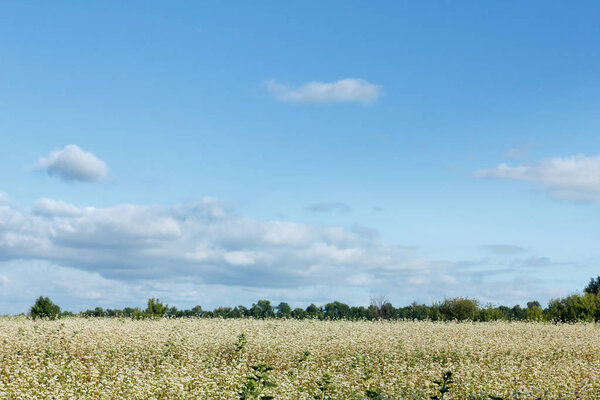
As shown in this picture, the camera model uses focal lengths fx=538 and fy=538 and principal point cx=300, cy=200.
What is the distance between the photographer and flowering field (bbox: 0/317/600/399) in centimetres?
1211

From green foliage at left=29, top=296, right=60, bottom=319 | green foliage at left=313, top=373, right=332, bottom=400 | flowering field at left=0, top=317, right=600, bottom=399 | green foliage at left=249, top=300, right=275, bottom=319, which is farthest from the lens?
green foliage at left=249, top=300, right=275, bottom=319

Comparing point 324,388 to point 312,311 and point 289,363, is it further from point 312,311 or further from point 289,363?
point 312,311

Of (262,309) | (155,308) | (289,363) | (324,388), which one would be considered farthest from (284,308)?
(324,388)

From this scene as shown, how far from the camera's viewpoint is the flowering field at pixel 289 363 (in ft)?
39.7

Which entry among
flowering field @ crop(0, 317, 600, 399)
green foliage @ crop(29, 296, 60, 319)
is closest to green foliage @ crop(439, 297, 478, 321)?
flowering field @ crop(0, 317, 600, 399)

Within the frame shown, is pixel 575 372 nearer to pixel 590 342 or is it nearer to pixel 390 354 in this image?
pixel 390 354

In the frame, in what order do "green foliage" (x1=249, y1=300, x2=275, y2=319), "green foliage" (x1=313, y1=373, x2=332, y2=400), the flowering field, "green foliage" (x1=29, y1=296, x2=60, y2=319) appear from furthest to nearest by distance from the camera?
"green foliage" (x1=249, y1=300, x2=275, y2=319) → "green foliage" (x1=29, y1=296, x2=60, y2=319) → the flowering field → "green foliage" (x1=313, y1=373, x2=332, y2=400)

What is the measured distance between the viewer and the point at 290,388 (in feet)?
37.1

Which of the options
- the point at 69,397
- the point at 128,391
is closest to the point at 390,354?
the point at 128,391

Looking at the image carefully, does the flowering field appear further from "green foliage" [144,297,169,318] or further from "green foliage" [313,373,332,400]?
"green foliage" [144,297,169,318]

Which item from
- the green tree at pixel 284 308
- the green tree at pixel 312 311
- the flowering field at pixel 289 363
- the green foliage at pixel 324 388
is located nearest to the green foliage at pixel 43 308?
the flowering field at pixel 289 363

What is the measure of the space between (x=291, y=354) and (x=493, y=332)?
11.4m

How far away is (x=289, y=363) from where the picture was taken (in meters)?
15.9

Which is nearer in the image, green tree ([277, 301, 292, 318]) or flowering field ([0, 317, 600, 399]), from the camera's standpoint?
flowering field ([0, 317, 600, 399])
